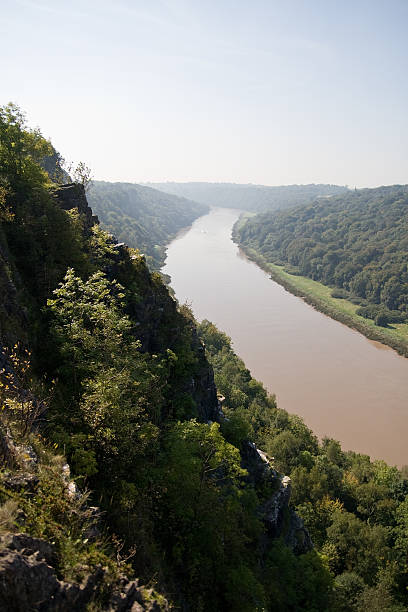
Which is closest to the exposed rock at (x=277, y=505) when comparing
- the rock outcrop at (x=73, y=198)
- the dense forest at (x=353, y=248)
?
the rock outcrop at (x=73, y=198)

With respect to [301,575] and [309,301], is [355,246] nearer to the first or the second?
[309,301]

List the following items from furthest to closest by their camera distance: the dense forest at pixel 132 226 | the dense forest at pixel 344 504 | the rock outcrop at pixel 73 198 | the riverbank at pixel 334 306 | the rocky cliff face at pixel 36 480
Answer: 1. the dense forest at pixel 132 226
2. the riverbank at pixel 334 306
3. the dense forest at pixel 344 504
4. the rock outcrop at pixel 73 198
5. the rocky cliff face at pixel 36 480

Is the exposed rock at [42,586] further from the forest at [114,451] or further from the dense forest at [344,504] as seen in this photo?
the dense forest at [344,504]

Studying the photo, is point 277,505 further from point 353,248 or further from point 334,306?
point 353,248

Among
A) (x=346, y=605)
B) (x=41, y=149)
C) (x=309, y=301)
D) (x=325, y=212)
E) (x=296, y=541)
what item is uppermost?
(x=325, y=212)

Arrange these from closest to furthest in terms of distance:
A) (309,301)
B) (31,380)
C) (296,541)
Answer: (31,380) → (296,541) → (309,301)

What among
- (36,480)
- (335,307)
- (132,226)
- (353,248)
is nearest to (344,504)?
(36,480)

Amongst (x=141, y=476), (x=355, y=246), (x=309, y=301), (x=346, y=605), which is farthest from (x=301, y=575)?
(x=355, y=246)

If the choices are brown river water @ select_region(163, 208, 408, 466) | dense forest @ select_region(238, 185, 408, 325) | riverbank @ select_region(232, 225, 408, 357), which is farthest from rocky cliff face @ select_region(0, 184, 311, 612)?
dense forest @ select_region(238, 185, 408, 325)
